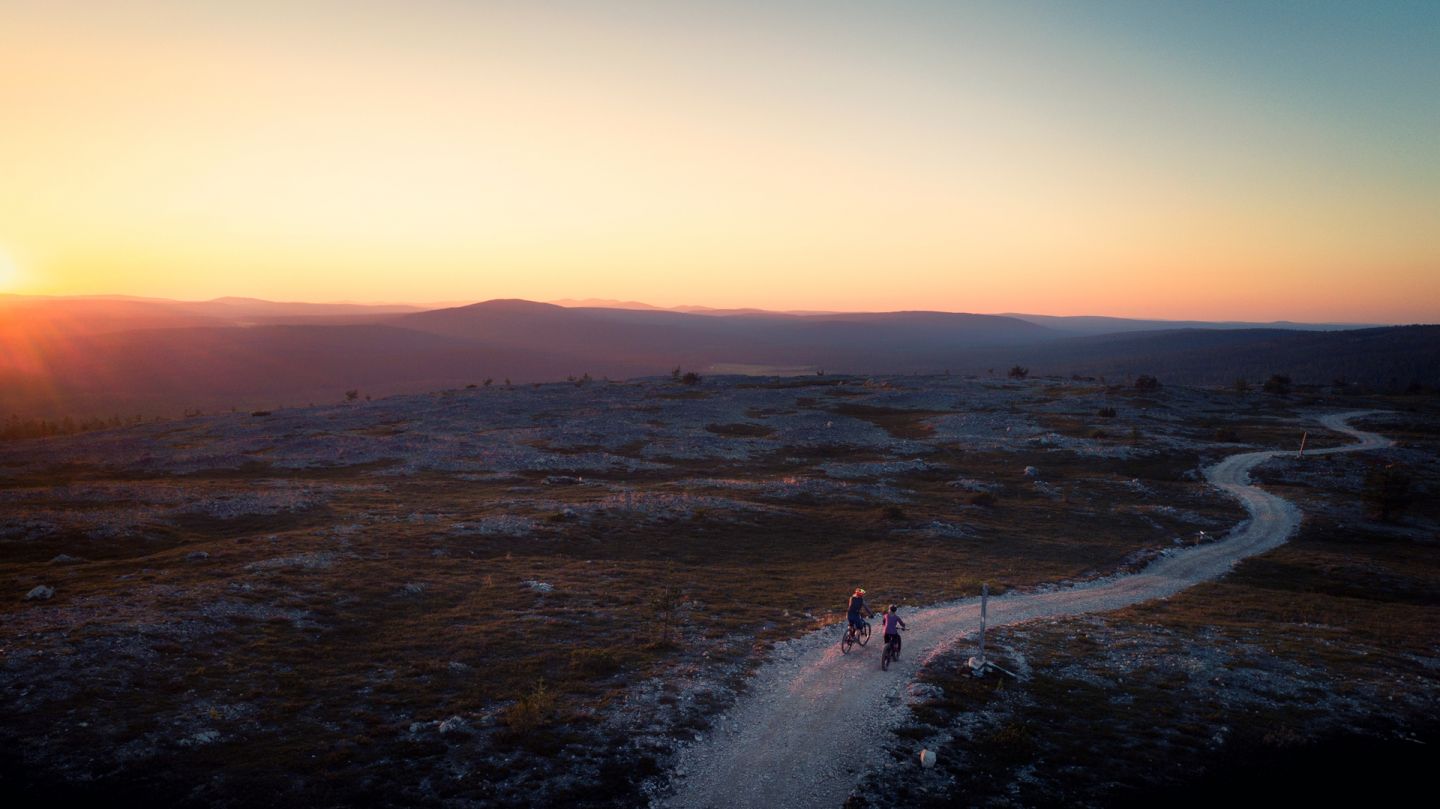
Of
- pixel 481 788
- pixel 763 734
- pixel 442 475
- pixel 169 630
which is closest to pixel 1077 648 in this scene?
pixel 763 734

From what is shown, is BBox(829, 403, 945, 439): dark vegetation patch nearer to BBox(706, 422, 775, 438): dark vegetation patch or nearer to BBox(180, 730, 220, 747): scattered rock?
BBox(706, 422, 775, 438): dark vegetation patch

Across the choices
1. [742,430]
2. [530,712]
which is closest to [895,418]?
[742,430]

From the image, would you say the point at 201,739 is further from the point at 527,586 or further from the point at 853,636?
the point at 853,636

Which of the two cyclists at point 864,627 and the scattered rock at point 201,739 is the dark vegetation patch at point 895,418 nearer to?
the two cyclists at point 864,627

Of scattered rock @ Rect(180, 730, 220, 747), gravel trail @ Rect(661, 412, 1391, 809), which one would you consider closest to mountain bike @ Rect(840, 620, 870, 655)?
gravel trail @ Rect(661, 412, 1391, 809)

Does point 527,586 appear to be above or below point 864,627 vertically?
below

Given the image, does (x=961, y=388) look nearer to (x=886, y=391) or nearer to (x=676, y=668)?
(x=886, y=391)
